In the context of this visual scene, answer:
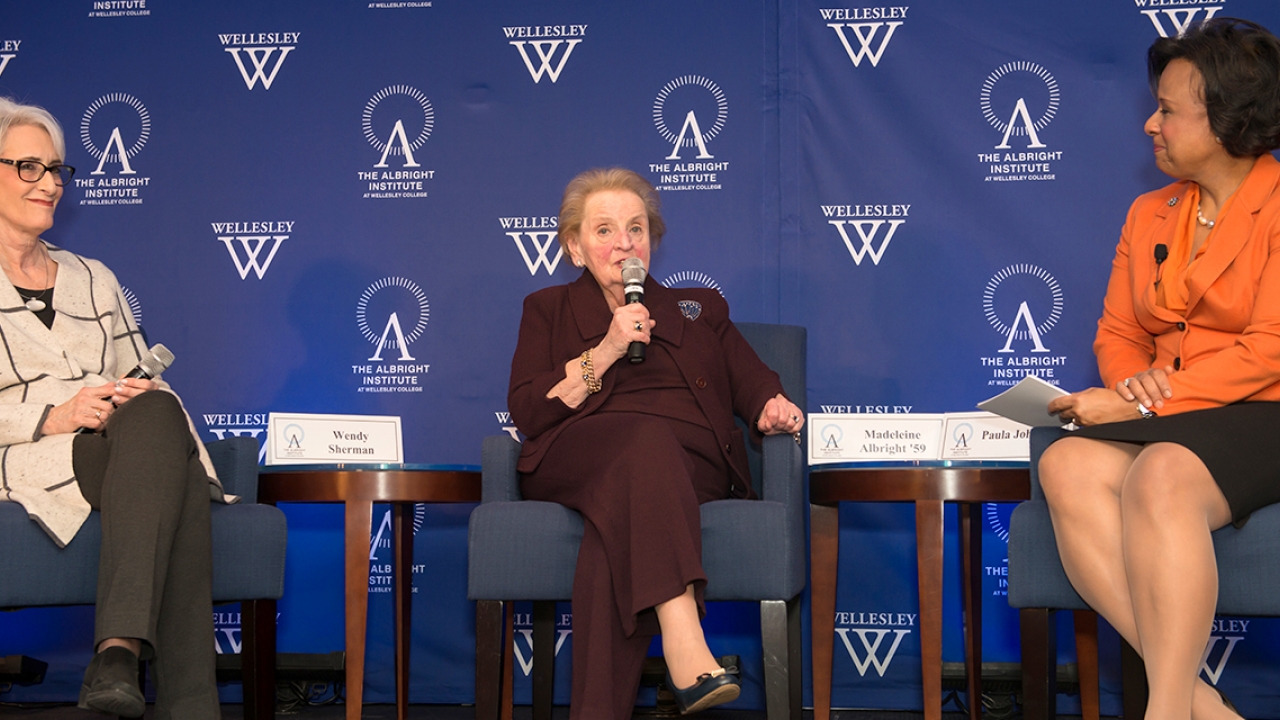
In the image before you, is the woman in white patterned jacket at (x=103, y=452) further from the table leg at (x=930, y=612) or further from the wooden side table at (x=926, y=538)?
the table leg at (x=930, y=612)

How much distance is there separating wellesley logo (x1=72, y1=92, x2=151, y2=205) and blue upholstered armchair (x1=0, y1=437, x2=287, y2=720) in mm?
1357

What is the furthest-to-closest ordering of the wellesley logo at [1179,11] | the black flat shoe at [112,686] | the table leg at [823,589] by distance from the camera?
1. the wellesley logo at [1179,11]
2. the table leg at [823,589]
3. the black flat shoe at [112,686]

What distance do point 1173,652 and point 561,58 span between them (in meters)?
2.52

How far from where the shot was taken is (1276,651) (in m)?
3.06

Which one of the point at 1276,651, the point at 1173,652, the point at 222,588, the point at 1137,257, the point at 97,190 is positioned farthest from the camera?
the point at 97,190

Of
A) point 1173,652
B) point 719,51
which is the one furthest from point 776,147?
point 1173,652

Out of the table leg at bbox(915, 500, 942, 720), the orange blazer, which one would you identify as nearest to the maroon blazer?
the table leg at bbox(915, 500, 942, 720)

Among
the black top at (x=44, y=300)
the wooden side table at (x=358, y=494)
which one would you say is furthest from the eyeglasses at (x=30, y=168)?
the wooden side table at (x=358, y=494)

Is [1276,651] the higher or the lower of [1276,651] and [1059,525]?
the lower

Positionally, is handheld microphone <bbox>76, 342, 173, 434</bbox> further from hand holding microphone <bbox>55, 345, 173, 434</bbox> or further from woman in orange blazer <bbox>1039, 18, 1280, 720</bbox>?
woman in orange blazer <bbox>1039, 18, 1280, 720</bbox>

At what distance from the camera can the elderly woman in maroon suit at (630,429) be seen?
2.08 metres

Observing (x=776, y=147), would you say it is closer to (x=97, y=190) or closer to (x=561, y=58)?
(x=561, y=58)

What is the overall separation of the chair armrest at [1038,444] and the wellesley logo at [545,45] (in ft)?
6.46

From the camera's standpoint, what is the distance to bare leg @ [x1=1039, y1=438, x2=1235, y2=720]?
1.88m
